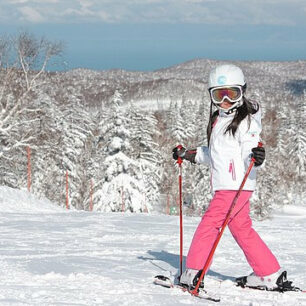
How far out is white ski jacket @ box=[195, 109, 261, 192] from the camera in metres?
4.45

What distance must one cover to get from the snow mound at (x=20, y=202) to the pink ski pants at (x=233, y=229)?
824 cm

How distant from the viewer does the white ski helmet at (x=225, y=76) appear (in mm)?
4547

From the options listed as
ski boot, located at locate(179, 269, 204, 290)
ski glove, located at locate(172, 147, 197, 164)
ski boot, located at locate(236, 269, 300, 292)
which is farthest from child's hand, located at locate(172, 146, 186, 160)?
ski boot, located at locate(236, 269, 300, 292)

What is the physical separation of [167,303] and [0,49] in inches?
921

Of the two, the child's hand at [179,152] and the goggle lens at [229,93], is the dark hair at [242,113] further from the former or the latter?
the child's hand at [179,152]

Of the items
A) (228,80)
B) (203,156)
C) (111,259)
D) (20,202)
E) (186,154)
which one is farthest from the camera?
(20,202)

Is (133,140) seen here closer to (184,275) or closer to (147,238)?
(147,238)

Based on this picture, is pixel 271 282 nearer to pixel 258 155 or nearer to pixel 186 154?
pixel 258 155

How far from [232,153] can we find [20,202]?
9.67 metres

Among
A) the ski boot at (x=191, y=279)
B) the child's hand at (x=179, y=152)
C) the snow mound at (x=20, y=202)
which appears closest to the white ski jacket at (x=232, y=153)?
the child's hand at (x=179, y=152)

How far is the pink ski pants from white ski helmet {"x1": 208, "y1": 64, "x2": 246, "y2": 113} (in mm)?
694

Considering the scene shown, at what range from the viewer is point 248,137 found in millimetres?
4438

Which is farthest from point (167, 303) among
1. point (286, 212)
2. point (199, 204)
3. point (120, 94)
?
point (286, 212)

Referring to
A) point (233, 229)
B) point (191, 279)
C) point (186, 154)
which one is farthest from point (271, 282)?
point (186, 154)
